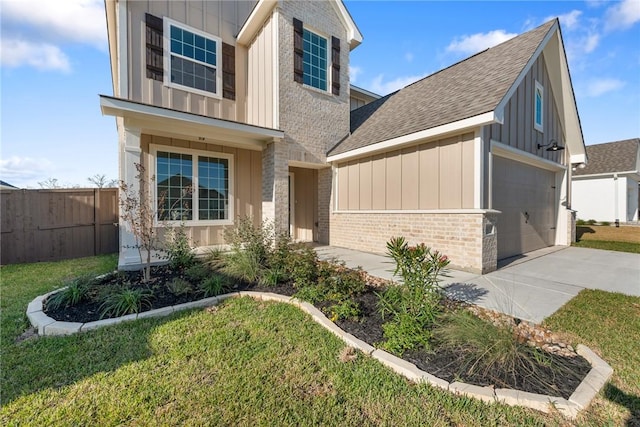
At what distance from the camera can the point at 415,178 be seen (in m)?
6.70

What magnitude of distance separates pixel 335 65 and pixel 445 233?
21.8 ft

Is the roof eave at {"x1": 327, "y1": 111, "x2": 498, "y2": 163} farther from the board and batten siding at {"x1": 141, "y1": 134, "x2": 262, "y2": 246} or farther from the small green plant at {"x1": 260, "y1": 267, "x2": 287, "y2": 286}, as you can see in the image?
the small green plant at {"x1": 260, "y1": 267, "x2": 287, "y2": 286}

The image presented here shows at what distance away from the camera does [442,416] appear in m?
2.04

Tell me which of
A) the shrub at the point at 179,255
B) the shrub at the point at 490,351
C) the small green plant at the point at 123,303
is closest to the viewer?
the shrub at the point at 490,351

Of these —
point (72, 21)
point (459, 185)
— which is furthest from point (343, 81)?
point (72, 21)

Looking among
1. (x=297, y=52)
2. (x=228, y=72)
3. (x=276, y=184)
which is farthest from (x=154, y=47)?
(x=276, y=184)

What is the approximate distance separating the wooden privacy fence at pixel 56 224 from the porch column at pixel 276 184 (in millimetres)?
4121

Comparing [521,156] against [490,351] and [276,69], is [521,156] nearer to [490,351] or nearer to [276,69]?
[490,351]

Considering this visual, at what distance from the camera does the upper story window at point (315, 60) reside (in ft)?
28.0

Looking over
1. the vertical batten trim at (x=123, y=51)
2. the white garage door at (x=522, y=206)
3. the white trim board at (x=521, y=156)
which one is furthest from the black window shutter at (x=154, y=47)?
the white garage door at (x=522, y=206)

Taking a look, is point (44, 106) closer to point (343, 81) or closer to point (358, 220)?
point (343, 81)

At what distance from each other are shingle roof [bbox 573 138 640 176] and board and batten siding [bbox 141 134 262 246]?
21469 millimetres

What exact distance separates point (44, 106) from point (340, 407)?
36.3ft

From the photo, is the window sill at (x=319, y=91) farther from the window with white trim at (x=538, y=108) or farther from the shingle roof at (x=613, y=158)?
the shingle roof at (x=613, y=158)
